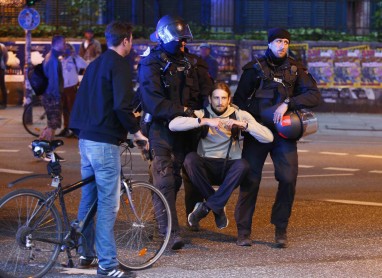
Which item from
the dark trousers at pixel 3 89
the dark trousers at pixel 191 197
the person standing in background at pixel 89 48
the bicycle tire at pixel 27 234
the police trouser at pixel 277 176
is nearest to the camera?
the bicycle tire at pixel 27 234

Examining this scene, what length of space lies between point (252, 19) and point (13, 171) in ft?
42.0

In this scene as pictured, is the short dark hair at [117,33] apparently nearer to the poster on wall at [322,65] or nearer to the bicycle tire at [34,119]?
the bicycle tire at [34,119]

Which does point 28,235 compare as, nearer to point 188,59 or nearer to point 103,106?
point 103,106

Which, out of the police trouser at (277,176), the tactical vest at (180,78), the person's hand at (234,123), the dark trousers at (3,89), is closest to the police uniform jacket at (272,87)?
the police trouser at (277,176)

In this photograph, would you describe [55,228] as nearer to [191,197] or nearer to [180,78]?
[180,78]

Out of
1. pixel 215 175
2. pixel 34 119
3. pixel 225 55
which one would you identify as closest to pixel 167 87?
pixel 215 175

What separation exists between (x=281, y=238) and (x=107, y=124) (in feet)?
7.08

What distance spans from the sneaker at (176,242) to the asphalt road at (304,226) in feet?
0.19

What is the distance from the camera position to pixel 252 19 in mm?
24641

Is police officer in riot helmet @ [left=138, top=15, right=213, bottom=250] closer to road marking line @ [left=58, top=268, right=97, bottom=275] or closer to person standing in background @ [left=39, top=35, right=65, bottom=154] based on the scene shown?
road marking line @ [left=58, top=268, right=97, bottom=275]

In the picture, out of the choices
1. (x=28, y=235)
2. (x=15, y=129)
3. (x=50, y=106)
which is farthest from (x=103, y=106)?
(x=15, y=129)

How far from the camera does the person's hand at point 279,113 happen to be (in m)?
8.20

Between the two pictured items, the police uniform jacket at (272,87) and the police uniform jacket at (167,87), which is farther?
the police uniform jacket at (272,87)

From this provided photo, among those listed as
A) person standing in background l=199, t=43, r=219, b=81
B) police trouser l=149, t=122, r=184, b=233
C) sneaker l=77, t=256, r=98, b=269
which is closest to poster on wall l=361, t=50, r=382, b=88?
person standing in background l=199, t=43, r=219, b=81
